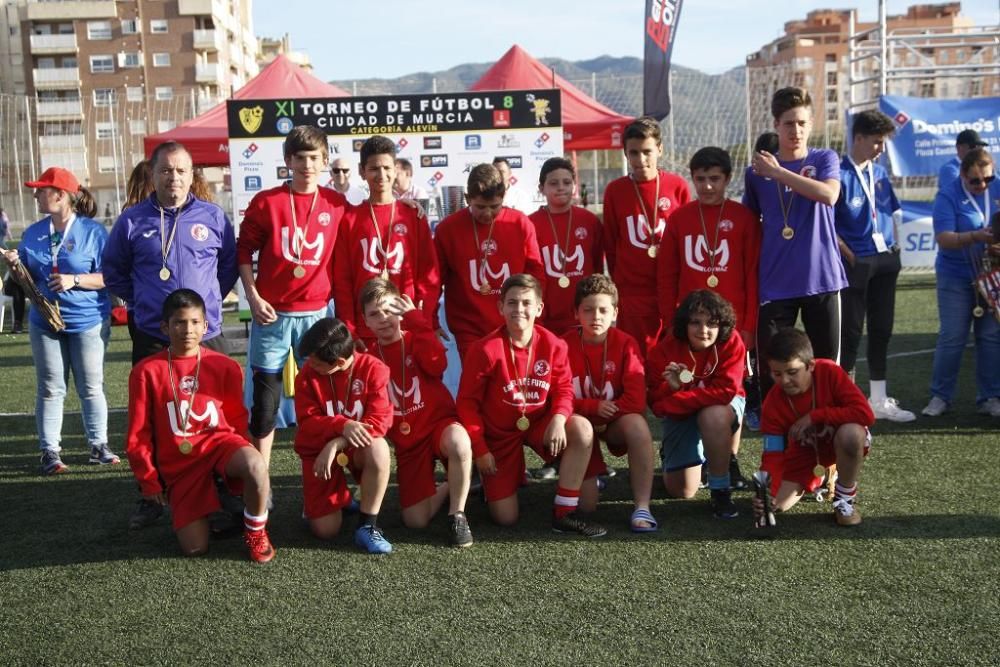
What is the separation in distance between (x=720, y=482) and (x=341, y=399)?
1.82 metres

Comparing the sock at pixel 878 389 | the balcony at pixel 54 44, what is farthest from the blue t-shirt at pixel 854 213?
the balcony at pixel 54 44

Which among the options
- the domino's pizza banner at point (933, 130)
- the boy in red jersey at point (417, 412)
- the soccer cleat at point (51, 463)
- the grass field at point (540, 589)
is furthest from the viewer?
the domino's pizza banner at point (933, 130)

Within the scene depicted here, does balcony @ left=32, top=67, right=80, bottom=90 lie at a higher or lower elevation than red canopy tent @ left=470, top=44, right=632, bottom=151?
higher

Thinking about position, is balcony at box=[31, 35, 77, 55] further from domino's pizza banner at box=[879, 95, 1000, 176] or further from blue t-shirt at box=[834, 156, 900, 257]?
blue t-shirt at box=[834, 156, 900, 257]

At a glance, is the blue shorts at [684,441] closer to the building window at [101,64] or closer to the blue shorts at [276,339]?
the blue shorts at [276,339]

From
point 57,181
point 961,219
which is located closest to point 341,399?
point 57,181

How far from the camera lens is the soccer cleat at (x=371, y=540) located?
412cm

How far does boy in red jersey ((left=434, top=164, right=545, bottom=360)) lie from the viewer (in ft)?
16.4

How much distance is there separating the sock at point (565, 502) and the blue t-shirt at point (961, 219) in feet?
11.5

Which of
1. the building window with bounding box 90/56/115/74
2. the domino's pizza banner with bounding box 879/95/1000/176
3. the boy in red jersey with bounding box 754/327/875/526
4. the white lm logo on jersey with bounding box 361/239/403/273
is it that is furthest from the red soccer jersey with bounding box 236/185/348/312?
the building window with bounding box 90/56/115/74

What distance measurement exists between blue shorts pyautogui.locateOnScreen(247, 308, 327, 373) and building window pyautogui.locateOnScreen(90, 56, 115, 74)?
66.0m

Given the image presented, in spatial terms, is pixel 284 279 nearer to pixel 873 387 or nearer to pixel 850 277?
pixel 850 277

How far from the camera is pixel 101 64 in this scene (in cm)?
6353

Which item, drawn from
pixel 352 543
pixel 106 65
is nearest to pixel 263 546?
pixel 352 543
